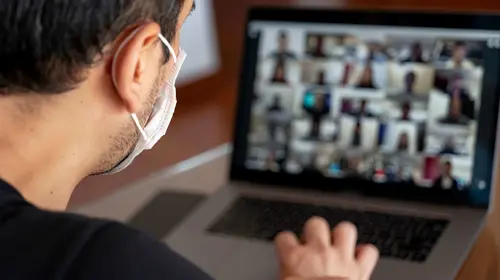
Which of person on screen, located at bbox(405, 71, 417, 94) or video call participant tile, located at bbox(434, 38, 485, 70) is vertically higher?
video call participant tile, located at bbox(434, 38, 485, 70)

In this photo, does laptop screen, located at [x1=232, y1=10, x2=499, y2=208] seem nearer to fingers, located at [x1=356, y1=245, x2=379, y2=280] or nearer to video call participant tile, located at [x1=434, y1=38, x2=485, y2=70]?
video call participant tile, located at [x1=434, y1=38, x2=485, y2=70]

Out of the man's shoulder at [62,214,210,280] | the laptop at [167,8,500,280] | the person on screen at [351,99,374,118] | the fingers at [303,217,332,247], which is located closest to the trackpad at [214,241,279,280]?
the laptop at [167,8,500,280]

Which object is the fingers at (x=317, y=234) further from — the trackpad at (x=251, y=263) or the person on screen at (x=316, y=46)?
the person on screen at (x=316, y=46)

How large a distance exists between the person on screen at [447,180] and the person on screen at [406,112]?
69 mm

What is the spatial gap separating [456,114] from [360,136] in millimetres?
117

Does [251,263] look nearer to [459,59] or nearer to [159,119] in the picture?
[159,119]

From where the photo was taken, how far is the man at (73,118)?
47cm

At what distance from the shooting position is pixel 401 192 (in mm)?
950

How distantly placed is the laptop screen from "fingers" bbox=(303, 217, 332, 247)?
26cm

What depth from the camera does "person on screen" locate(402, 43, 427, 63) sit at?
0.95m

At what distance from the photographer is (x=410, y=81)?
3.12 ft

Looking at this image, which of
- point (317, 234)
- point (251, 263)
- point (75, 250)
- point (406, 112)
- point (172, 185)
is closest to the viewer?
point (75, 250)

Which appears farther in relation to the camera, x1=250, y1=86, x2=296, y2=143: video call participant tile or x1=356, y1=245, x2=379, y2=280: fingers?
x1=250, y1=86, x2=296, y2=143: video call participant tile

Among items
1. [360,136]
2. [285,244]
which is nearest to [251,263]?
[285,244]
